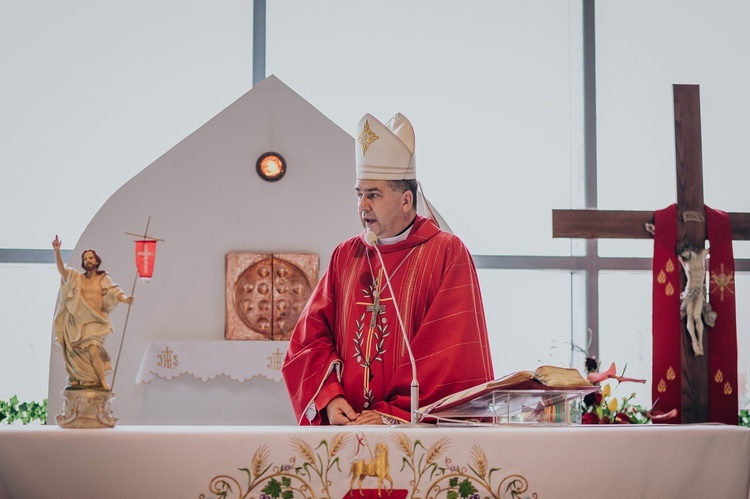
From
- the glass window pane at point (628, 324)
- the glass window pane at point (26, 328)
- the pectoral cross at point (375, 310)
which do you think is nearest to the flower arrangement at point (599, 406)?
the pectoral cross at point (375, 310)

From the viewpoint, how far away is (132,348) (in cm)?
640

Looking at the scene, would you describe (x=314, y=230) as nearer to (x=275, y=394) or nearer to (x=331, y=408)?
(x=275, y=394)

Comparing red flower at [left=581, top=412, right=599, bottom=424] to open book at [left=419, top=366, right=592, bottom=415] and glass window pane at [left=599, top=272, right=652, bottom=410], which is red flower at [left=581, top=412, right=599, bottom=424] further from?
glass window pane at [left=599, top=272, right=652, bottom=410]

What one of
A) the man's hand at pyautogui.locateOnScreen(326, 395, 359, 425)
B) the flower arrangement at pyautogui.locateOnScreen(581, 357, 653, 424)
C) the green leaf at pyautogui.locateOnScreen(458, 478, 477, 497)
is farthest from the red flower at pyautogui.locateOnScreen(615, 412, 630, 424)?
the green leaf at pyautogui.locateOnScreen(458, 478, 477, 497)

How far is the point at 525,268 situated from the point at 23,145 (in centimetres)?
377

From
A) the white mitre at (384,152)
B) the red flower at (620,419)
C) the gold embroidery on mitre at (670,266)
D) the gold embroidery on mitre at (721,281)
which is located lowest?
the red flower at (620,419)

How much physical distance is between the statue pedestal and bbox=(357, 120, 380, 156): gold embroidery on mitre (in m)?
1.28

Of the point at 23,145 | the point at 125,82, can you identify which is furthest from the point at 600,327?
the point at 23,145

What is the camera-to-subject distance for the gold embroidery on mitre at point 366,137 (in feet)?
11.2

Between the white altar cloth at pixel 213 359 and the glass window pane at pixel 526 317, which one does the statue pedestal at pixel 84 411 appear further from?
the glass window pane at pixel 526 317

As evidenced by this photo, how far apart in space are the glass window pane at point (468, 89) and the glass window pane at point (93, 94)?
51 centimetres

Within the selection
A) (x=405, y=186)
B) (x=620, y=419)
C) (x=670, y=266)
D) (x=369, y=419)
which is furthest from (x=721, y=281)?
(x=369, y=419)

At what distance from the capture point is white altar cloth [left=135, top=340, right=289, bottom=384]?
6.26 meters

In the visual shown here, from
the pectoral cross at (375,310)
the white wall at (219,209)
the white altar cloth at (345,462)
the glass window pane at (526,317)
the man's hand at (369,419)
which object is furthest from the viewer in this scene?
the glass window pane at (526,317)
